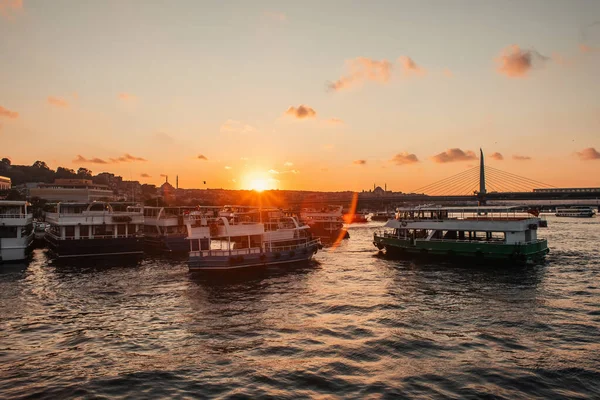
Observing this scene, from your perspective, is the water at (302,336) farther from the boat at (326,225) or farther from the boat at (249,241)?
the boat at (326,225)

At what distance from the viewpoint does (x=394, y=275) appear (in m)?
43.9

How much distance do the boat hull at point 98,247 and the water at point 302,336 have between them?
12576 mm

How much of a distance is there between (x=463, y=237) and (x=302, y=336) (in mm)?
36927

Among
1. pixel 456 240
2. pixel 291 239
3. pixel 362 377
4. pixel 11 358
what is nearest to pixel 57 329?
pixel 11 358

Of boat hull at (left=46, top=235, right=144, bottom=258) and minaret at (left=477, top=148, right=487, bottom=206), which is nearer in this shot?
boat hull at (left=46, top=235, right=144, bottom=258)

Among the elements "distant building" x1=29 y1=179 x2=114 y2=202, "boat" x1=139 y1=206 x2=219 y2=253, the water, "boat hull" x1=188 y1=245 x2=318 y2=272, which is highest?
"distant building" x1=29 y1=179 x2=114 y2=202

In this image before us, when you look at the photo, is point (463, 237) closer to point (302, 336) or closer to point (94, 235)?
point (302, 336)

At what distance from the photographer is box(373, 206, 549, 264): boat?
4841cm

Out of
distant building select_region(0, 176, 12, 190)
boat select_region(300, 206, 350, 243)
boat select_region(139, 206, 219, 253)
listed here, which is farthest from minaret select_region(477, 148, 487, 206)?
distant building select_region(0, 176, 12, 190)

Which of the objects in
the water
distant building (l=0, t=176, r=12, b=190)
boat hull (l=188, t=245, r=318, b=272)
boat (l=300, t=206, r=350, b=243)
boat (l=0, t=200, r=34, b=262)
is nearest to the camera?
the water

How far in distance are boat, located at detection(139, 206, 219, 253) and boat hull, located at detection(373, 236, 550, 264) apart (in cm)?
3082

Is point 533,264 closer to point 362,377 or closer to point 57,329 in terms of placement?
point 362,377

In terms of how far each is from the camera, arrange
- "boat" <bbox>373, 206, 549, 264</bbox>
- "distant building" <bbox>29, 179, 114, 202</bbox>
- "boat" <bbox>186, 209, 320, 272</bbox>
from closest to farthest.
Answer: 1. "boat" <bbox>186, 209, 320, 272</bbox>
2. "boat" <bbox>373, 206, 549, 264</bbox>
3. "distant building" <bbox>29, 179, 114, 202</bbox>

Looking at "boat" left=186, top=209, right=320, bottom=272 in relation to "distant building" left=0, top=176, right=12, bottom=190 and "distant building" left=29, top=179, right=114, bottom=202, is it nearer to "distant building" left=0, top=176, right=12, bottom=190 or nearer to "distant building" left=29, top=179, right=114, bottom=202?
"distant building" left=29, top=179, right=114, bottom=202
